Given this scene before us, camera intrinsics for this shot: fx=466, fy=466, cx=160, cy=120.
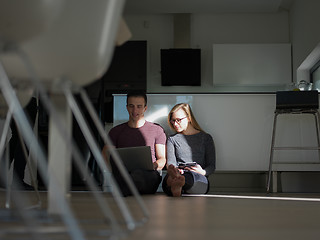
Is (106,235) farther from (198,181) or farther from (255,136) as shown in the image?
(255,136)

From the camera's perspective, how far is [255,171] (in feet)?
14.5

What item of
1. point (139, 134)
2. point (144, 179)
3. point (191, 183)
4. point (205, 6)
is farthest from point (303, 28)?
point (144, 179)

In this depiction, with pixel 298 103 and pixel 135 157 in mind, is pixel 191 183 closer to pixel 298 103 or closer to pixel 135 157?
pixel 135 157

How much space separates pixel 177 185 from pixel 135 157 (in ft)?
1.33

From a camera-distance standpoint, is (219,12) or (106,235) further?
(219,12)

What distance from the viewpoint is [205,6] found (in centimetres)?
720

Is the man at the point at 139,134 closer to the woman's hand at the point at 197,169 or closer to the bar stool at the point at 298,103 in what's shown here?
the woman's hand at the point at 197,169

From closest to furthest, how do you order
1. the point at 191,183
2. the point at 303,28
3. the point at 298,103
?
the point at 191,183
the point at 298,103
the point at 303,28

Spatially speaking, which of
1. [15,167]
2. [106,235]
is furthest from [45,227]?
[15,167]

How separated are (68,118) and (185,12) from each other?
21.0 ft

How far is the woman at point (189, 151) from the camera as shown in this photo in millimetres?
3416

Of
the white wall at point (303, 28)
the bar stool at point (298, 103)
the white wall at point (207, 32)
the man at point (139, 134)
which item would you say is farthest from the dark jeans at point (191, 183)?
the white wall at point (207, 32)

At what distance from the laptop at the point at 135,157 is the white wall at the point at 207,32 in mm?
4170

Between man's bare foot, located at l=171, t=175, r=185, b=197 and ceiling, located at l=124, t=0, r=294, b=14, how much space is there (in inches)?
168
